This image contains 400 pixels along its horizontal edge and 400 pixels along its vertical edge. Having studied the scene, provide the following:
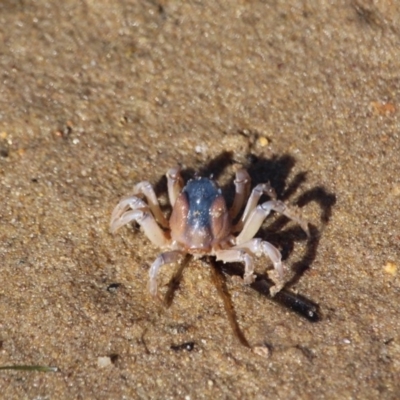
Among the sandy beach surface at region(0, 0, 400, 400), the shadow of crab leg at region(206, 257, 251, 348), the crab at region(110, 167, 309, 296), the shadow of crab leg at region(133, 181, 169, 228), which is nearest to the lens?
the sandy beach surface at region(0, 0, 400, 400)

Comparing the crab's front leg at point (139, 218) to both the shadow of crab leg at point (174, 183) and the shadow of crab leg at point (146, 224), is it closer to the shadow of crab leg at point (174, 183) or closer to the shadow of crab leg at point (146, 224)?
the shadow of crab leg at point (146, 224)

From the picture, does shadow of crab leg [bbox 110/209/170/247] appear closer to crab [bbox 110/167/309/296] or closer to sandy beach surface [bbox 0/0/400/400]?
crab [bbox 110/167/309/296]

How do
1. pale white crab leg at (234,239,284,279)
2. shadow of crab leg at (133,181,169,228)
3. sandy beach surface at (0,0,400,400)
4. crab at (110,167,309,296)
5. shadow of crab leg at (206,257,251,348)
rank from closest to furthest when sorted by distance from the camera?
sandy beach surface at (0,0,400,400) → shadow of crab leg at (206,257,251,348) → pale white crab leg at (234,239,284,279) → crab at (110,167,309,296) → shadow of crab leg at (133,181,169,228)

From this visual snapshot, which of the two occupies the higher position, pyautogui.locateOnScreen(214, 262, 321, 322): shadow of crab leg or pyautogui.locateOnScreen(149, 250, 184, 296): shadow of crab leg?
pyautogui.locateOnScreen(214, 262, 321, 322): shadow of crab leg

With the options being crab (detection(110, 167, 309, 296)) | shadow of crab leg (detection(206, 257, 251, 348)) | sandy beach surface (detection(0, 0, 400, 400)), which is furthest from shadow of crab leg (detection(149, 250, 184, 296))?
shadow of crab leg (detection(206, 257, 251, 348))

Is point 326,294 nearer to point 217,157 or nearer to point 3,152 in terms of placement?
Answer: point 217,157

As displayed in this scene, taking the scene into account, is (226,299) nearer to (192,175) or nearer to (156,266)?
(156,266)

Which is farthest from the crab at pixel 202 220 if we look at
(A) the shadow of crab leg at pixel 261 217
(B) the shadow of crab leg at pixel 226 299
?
(B) the shadow of crab leg at pixel 226 299
